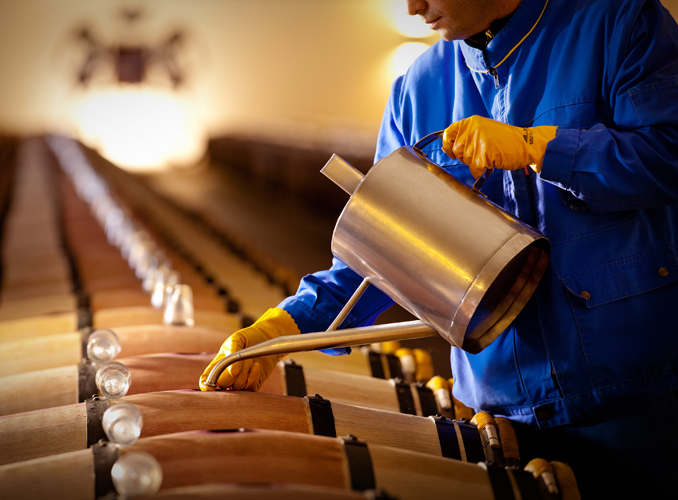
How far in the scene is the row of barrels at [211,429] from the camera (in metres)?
0.93

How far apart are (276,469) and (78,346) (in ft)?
3.54

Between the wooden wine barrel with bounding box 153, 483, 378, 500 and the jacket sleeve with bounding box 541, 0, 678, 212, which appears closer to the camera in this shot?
the wooden wine barrel with bounding box 153, 483, 378, 500

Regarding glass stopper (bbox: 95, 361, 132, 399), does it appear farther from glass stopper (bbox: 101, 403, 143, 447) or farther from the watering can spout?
the watering can spout

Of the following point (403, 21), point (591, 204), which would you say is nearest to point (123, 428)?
point (591, 204)

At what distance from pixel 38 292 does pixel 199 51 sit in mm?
12470

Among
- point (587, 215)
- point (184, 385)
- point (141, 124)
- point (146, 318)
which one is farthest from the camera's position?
point (141, 124)

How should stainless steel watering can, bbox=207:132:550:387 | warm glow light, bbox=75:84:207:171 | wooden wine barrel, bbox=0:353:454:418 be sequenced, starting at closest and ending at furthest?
stainless steel watering can, bbox=207:132:550:387, wooden wine barrel, bbox=0:353:454:418, warm glow light, bbox=75:84:207:171

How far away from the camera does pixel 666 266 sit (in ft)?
3.87

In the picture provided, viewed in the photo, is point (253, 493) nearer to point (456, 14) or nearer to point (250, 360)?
point (250, 360)

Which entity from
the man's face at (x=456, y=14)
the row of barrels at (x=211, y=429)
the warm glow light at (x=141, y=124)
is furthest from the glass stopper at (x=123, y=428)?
the warm glow light at (x=141, y=124)

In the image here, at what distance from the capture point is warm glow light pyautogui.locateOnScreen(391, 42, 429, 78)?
29.9ft

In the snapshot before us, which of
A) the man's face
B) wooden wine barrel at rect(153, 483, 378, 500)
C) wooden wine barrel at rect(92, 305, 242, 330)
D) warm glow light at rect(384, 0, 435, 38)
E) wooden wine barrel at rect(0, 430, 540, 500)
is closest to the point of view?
wooden wine barrel at rect(153, 483, 378, 500)

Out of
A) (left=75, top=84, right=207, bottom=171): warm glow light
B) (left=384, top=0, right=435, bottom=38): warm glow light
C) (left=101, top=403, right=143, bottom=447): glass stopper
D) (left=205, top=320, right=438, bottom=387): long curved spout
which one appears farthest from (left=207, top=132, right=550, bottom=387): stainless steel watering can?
(left=75, top=84, right=207, bottom=171): warm glow light

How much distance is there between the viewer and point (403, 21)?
31.8 ft
